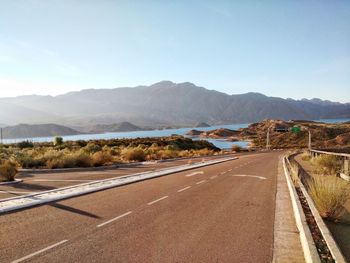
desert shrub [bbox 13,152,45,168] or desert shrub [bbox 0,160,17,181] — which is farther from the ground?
desert shrub [bbox 0,160,17,181]

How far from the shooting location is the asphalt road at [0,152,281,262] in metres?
6.33

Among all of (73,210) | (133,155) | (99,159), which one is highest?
(73,210)

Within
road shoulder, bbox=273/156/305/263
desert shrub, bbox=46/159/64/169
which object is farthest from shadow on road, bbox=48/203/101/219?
desert shrub, bbox=46/159/64/169

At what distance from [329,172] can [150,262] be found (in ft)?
62.4

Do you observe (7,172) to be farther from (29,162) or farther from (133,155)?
(133,155)

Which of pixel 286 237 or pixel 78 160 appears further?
pixel 78 160

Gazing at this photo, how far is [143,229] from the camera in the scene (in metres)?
8.02

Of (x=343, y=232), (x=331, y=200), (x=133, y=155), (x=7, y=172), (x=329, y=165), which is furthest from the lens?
(x=133, y=155)

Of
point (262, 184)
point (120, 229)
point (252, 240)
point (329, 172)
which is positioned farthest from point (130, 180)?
point (329, 172)

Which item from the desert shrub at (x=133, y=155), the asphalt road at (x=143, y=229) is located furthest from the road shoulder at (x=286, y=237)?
the desert shrub at (x=133, y=155)

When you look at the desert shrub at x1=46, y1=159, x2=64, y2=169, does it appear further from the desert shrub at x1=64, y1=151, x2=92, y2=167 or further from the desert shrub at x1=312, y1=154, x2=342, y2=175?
the desert shrub at x1=312, y1=154, x2=342, y2=175

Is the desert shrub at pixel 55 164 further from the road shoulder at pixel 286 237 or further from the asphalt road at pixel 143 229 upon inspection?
the road shoulder at pixel 286 237

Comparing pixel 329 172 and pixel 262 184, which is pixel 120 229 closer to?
pixel 262 184

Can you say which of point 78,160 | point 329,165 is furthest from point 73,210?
point 78,160
